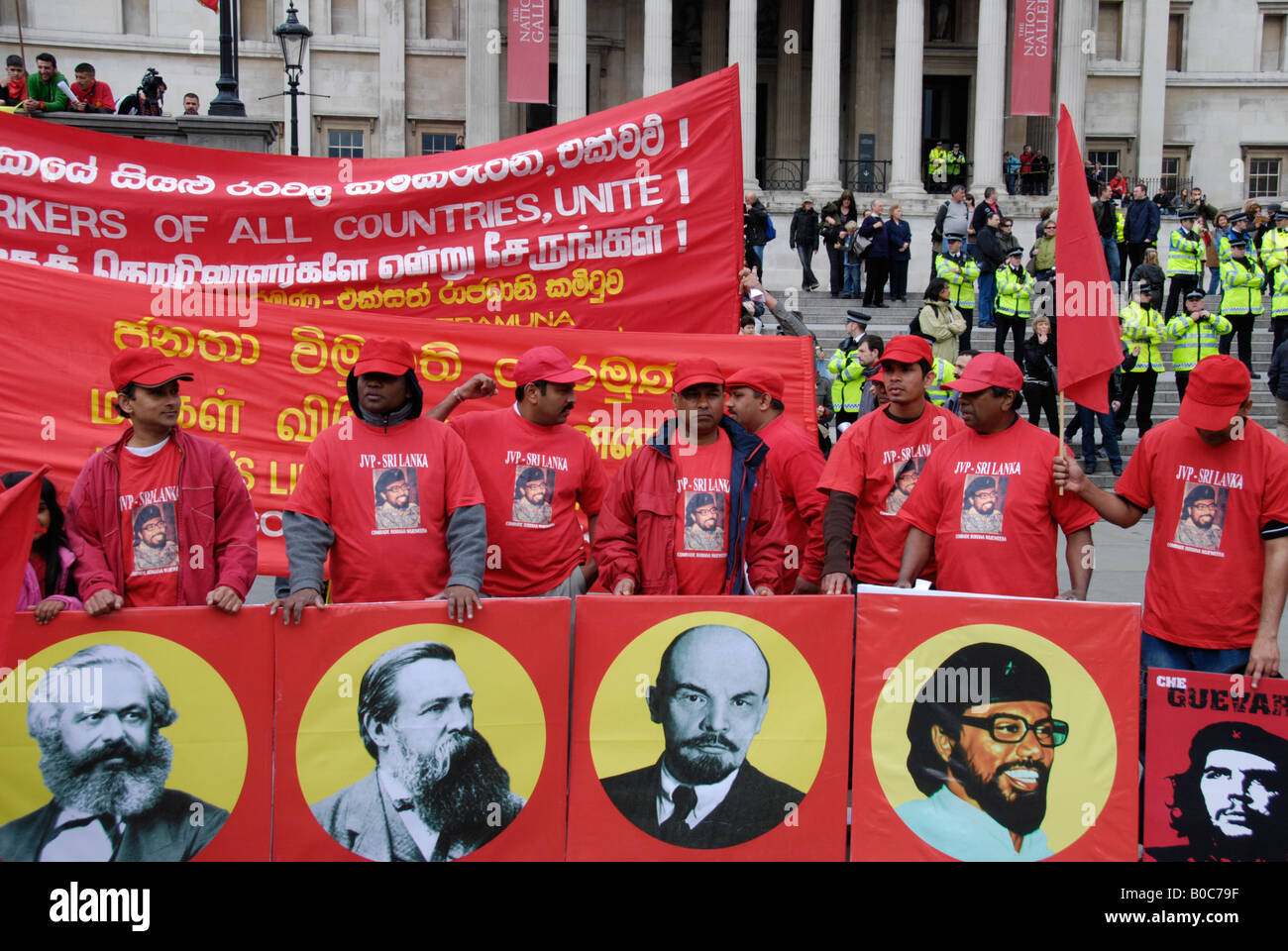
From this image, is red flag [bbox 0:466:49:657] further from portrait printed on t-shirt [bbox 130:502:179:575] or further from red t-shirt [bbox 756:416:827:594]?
red t-shirt [bbox 756:416:827:594]

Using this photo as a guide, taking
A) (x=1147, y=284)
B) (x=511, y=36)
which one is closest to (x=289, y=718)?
(x=1147, y=284)

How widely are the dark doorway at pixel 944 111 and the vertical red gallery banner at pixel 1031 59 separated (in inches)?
254

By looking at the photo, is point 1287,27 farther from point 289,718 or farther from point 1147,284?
point 289,718

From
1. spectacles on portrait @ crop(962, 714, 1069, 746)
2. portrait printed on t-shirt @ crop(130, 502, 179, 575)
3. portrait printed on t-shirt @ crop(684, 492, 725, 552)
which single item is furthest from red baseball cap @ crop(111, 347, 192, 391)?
spectacles on portrait @ crop(962, 714, 1069, 746)

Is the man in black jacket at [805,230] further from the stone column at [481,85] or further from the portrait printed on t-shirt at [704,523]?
the portrait printed on t-shirt at [704,523]

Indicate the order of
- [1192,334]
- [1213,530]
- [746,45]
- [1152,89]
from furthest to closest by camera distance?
[1152,89] → [746,45] → [1192,334] → [1213,530]

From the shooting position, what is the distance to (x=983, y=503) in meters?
5.44

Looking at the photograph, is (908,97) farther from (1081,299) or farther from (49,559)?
(49,559)

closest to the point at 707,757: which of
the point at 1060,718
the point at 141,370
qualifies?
the point at 1060,718

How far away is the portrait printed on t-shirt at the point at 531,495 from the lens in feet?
18.7

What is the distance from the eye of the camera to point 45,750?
4.65 metres

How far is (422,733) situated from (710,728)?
3.48ft

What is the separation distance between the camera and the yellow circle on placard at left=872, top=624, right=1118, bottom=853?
4.81 meters
